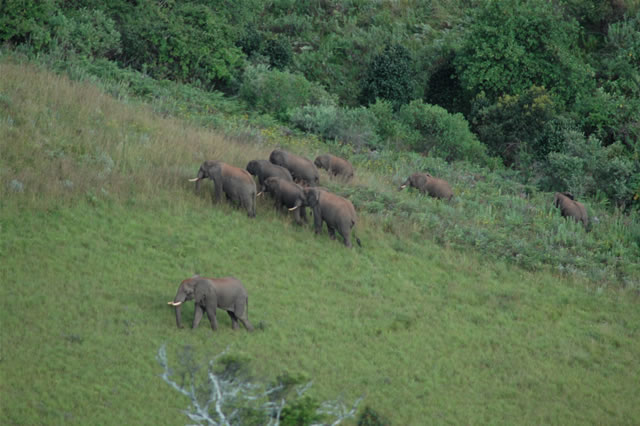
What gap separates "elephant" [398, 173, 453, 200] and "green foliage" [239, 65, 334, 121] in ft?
28.9

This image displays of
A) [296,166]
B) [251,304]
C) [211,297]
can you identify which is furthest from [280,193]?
[211,297]

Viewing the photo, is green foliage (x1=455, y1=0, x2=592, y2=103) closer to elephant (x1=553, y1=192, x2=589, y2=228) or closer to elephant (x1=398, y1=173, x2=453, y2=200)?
elephant (x1=553, y1=192, x2=589, y2=228)

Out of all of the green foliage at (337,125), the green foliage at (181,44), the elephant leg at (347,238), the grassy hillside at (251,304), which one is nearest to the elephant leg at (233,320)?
the grassy hillside at (251,304)

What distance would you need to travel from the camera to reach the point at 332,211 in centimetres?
2131

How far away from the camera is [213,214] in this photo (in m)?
21.4

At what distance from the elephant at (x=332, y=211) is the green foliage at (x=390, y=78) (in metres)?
20.2

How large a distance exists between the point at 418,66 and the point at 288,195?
23969 millimetres

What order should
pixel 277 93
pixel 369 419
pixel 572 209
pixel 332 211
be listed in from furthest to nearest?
pixel 277 93 < pixel 572 209 < pixel 332 211 < pixel 369 419

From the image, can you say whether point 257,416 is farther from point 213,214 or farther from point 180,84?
point 180,84

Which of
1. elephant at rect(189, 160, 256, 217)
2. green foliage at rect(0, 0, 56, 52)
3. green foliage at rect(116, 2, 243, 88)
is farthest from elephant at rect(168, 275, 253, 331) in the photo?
green foliage at rect(116, 2, 243, 88)

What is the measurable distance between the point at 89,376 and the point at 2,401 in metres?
1.45

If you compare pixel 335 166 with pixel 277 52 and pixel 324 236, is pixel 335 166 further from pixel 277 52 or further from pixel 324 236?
pixel 277 52

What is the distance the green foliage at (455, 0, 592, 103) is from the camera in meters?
40.0

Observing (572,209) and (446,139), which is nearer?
(572,209)
